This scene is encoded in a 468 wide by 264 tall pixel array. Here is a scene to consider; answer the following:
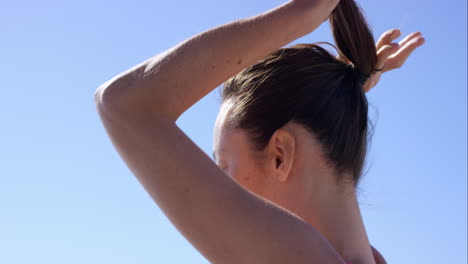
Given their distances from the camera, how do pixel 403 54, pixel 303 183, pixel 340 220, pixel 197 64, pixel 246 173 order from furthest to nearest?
pixel 403 54
pixel 246 173
pixel 303 183
pixel 340 220
pixel 197 64

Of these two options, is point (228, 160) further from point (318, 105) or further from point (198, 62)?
point (198, 62)

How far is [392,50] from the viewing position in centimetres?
396

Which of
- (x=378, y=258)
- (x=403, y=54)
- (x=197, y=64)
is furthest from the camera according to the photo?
(x=403, y=54)

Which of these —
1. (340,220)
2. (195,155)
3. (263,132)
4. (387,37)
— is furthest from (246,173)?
(387,37)

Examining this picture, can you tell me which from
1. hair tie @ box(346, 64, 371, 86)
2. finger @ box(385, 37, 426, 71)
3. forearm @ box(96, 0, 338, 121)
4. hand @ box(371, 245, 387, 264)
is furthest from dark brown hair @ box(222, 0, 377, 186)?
forearm @ box(96, 0, 338, 121)

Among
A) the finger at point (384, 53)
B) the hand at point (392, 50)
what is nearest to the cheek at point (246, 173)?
the hand at point (392, 50)

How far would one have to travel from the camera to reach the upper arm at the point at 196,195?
2.41 metres

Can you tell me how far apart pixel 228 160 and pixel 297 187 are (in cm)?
40

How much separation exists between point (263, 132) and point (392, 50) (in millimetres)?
1093

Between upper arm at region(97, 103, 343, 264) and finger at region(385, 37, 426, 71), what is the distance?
1.86 meters

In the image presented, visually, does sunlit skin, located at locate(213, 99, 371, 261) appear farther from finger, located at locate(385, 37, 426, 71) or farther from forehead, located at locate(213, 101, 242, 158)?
finger, located at locate(385, 37, 426, 71)

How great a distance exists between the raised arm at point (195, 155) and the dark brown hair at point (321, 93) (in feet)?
2.58

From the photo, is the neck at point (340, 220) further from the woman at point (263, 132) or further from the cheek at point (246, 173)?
the cheek at point (246, 173)

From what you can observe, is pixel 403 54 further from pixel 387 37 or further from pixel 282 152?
pixel 282 152
